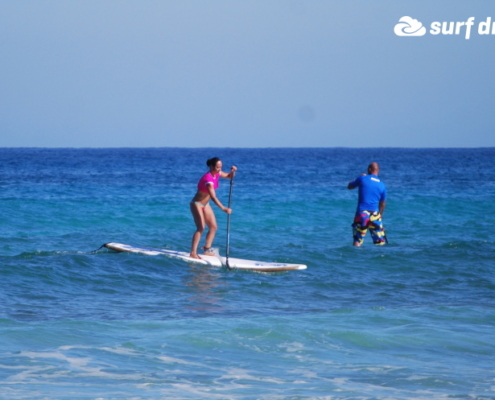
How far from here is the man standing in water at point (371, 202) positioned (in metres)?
12.7

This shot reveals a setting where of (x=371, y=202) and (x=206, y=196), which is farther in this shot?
(x=371, y=202)

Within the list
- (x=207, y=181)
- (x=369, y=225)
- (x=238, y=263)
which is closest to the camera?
(x=207, y=181)

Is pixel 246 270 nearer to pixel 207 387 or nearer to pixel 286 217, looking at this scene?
pixel 207 387

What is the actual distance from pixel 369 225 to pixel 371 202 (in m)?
0.46

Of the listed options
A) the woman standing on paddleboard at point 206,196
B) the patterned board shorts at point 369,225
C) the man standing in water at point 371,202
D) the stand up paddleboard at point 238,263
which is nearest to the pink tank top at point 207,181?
the woman standing on paddleboard at point 206,196

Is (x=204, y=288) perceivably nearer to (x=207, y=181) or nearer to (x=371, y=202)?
(x=207, y=181)

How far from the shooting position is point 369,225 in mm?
12969

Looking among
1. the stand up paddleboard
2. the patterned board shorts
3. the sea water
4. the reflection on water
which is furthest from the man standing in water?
the reflection on water

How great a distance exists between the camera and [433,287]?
34.9 feet

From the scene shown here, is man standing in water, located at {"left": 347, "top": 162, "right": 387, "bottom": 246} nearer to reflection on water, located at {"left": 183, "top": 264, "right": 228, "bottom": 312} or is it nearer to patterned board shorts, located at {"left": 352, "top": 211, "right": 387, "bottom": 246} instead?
patterned board shorts, located at {"left": 352, "top": 211, "right": 387, "bottom": 246}

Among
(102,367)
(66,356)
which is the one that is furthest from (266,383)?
(66,356)

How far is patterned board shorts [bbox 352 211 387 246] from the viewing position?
42.2ft

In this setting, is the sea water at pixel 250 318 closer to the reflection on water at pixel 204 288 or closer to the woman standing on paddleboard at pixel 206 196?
the reflection on water at pixel 204 288

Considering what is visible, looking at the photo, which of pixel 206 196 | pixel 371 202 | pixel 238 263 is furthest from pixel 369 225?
pixel 206 196
